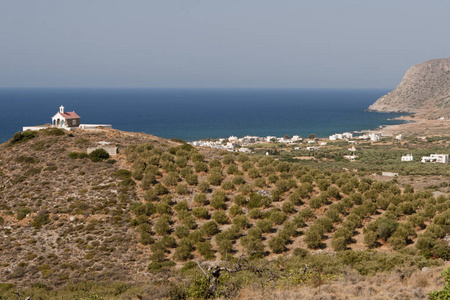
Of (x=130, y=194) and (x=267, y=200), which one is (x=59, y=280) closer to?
(x=130, y=194)

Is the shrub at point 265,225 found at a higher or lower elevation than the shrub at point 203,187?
lower

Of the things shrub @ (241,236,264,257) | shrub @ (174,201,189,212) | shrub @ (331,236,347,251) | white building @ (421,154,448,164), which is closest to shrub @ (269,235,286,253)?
shrub @ (241,236,264,257)

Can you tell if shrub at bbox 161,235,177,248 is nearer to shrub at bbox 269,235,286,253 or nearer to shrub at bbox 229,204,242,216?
shrub at bbox 229,204,242,216

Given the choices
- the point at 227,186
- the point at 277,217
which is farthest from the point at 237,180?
the point at 277,217

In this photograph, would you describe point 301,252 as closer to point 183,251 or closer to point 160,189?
point 183,251

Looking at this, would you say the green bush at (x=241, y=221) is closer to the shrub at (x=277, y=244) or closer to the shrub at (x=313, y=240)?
the shrub at (x=277, y=244)

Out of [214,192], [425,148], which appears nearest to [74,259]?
[214,192]

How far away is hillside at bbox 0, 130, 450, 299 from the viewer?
26781 millimetres

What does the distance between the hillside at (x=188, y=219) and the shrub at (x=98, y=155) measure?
349 mm

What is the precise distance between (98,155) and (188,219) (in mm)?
15306

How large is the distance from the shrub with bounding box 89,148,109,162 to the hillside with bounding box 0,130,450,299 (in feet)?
1.15

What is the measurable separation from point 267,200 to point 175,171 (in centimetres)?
1050

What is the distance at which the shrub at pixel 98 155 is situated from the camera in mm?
42094

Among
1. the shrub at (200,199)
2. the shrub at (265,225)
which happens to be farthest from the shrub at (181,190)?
the shrub at (265,225)
